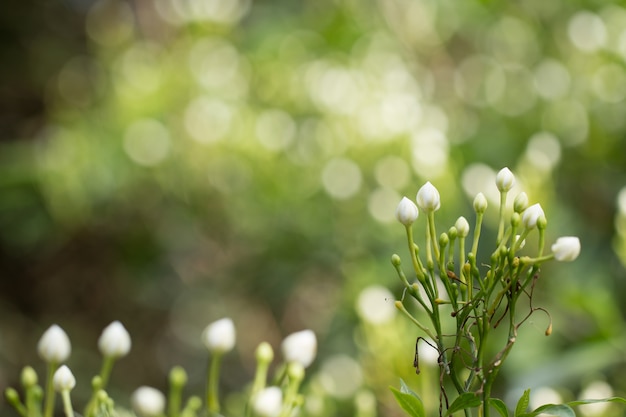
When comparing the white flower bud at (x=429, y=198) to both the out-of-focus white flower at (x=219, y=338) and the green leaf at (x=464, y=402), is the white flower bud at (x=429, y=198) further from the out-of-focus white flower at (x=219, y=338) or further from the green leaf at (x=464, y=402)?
the out-of-focus white flower at (x=219, y=338)

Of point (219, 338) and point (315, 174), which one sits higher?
point (315, 174)

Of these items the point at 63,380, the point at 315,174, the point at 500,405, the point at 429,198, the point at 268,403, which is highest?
the point at 315,174

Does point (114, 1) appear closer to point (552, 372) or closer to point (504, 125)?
point (504, 125)

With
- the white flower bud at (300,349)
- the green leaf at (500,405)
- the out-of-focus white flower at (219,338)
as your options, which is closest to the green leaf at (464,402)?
the green leaf at (500,405)

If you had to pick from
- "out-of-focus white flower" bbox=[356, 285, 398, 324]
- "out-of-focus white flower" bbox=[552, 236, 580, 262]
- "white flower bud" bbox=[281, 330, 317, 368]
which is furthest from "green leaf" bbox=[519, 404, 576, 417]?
"out-of-focus white flower" bbox=[356, 285, 398, 324]

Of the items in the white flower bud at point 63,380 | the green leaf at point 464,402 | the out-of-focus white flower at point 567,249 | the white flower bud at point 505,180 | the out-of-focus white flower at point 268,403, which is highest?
→ the white flower bud at point 505,180

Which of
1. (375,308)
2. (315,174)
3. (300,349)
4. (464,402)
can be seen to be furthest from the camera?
(315,174)

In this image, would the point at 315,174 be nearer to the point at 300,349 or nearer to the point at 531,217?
the point at 300,349

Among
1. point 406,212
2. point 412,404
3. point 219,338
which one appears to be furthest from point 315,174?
point 412,404
